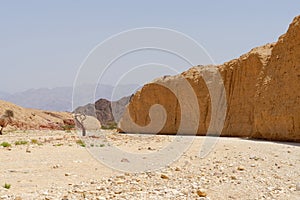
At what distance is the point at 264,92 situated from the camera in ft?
55.4

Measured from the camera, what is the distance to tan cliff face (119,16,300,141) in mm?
15336

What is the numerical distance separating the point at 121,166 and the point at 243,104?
38.4 feet

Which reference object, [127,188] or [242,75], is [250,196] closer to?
[127,188]

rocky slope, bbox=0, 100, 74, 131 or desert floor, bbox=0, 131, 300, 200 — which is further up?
rocky slope, bbox=0, 100, 74, 131

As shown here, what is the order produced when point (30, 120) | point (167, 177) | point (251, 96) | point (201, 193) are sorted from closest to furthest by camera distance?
point (201, 193) → point (167, 177) → point (251, 96) → point (30, 120)

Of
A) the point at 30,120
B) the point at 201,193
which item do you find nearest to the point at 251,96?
the point at 201,193

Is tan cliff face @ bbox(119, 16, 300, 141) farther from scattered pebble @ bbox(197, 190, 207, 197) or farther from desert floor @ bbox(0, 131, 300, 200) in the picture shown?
scattered pebble @ bbox(197, 190, 207, 197)

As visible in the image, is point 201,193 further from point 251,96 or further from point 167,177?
point 251,96

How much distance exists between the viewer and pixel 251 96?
778 inches

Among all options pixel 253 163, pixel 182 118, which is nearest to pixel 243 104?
pixel 182 118

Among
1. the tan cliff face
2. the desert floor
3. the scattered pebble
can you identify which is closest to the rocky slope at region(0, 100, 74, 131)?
the tan cliff face

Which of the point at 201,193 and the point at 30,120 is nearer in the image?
the point at 201,193

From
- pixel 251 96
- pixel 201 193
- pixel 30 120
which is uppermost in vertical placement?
pixel 251 96

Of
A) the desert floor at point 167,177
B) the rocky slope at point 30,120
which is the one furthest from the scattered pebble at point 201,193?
the rocky slope at point 30,120
